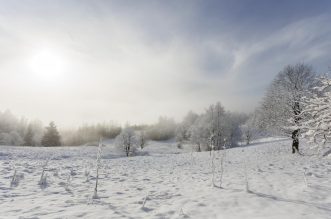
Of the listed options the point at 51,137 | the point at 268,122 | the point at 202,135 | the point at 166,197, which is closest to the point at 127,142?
the point at 202,135

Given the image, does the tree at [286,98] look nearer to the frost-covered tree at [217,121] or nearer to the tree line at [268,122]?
the tree line at [268,122]

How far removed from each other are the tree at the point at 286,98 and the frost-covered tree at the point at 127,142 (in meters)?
30.8

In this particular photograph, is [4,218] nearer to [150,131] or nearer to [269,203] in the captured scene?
[269,203]

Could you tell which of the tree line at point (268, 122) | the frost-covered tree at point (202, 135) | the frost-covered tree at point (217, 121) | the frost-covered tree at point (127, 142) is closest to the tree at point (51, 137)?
the tree line at point (268, 122)

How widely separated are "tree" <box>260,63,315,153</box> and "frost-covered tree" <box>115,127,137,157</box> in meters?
30.8

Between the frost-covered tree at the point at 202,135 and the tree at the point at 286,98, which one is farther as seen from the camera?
the frost-covered tree at the point at 202,135

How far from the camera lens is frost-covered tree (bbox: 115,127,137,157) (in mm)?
52281

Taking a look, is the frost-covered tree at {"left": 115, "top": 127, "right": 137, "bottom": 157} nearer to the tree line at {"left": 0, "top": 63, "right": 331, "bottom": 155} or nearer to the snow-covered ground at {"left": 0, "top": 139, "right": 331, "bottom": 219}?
the tree line at {"left": 0, "top": 63, "right": 331, "bottom": 155}

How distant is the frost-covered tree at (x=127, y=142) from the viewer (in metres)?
52.3

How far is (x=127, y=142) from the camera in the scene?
52344 mm

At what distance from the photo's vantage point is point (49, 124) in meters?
63.0

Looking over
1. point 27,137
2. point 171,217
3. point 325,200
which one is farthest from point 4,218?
point 27,137

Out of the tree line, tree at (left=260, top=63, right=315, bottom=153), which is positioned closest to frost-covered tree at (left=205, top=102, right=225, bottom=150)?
the tree line

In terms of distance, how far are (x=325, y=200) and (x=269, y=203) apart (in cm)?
208
